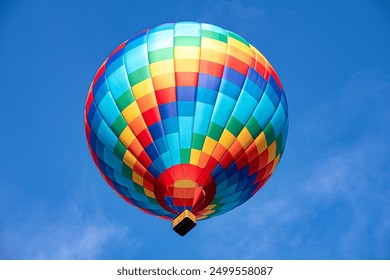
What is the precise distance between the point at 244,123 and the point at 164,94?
6.99 ft

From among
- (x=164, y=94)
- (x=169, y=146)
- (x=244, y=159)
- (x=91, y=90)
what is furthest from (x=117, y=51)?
(x=244, y=159)

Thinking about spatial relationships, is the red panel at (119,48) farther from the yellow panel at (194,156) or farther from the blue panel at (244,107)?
the yellow panel at (194,156)

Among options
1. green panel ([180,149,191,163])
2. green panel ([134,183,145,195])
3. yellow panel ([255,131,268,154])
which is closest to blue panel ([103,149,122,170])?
green panel ([134,183,145,195])

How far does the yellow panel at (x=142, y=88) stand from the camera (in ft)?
46.7

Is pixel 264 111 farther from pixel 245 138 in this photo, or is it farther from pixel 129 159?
pixel 129 159

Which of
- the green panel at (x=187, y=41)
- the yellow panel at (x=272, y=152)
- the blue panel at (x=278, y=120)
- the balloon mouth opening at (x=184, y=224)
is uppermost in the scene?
the green panel at (x=187, y=41)

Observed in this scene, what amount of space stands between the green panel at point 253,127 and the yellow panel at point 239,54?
1741 mm

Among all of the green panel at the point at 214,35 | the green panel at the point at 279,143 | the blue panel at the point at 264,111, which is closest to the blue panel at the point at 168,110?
the blue panel at the point at 264,111

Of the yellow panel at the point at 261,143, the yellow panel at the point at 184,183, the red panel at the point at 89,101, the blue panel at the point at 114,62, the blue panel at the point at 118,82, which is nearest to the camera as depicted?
the yellow panel at the point at 184,183

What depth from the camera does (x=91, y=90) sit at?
1564 cm

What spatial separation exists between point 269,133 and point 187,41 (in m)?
3.25

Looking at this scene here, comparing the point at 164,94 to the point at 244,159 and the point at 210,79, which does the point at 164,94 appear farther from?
the point at 244,159

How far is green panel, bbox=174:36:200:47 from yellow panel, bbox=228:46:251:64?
2.98ft

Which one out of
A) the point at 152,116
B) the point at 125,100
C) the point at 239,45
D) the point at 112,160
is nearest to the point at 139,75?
the point at 125,100
